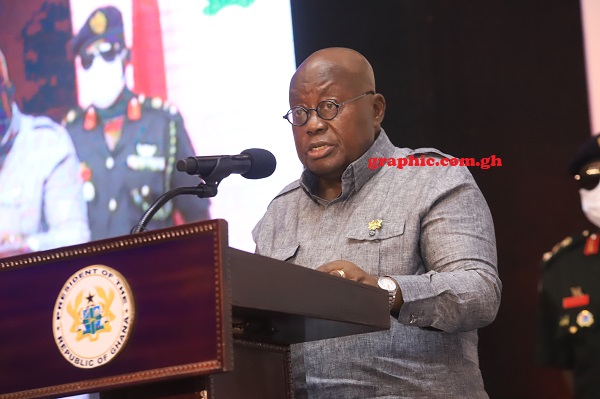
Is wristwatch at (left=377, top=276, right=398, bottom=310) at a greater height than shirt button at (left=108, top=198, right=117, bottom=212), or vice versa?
shirt button at (left=108, top=198, right=117, bottom=212)

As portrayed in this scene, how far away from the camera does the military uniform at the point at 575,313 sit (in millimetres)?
2385

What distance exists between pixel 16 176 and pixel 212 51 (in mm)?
1190

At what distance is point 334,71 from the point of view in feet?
9.80

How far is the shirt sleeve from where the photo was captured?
238 cm

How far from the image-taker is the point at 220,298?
169 cm

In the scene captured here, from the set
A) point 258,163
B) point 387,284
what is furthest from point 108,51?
point 387,284

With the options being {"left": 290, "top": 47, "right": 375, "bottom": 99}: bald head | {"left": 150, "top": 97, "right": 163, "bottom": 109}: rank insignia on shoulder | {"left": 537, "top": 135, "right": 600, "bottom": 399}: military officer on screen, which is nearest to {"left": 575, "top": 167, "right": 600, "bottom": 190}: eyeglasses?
{"left": 537, "top": 135, "right": 600, "bottom": 399}: military officer on screen

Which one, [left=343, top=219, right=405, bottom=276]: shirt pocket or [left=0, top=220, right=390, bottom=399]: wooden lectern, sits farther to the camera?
[left=343, top=219, right=405, bottom=276]: shirt pocket

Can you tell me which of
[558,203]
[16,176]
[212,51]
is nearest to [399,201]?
[558,203]

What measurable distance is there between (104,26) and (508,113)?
2117 millimetres

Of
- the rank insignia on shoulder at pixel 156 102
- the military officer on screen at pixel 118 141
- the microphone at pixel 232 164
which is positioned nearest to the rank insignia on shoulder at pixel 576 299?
the microphone at pixel 232 164

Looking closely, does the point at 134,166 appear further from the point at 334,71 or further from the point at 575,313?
the point at 575,313

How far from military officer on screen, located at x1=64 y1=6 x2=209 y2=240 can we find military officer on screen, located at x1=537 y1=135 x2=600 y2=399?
1967mm

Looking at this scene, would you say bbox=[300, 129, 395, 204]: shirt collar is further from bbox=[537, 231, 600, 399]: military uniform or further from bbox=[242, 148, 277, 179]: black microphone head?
bbox=[537, 231, 600, 399]: military uniform
